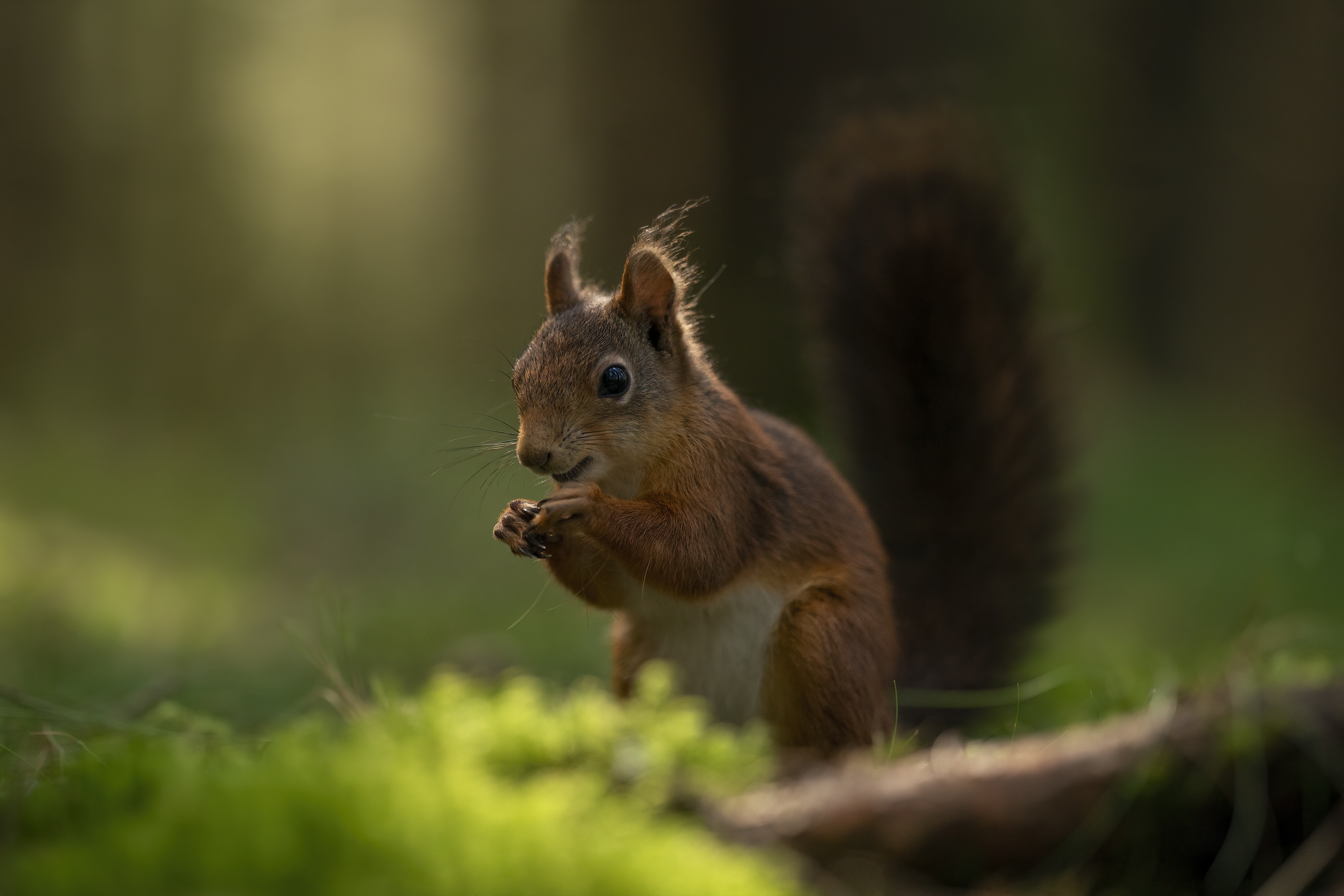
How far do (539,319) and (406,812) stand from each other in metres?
1.89

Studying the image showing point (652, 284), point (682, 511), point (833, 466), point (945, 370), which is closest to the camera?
point (682, 511)

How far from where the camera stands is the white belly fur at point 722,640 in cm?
220

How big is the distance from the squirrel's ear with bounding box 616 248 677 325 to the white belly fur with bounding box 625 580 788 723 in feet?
1.94

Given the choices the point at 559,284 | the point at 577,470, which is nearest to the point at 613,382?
the point at 577,470

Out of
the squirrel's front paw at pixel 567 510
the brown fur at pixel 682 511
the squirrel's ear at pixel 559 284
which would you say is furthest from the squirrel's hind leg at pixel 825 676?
the squirrel's ear at pixel 559 284

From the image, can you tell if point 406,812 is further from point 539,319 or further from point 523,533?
point 539,319

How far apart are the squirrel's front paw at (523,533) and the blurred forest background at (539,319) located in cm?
10

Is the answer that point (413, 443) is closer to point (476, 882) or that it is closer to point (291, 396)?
point (291, 396)

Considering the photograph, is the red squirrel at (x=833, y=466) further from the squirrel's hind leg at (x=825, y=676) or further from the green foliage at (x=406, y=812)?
the green foliage at (x=406, y=812)

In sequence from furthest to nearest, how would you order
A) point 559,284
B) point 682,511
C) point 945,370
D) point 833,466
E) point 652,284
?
point 945,370 → point 833,466 → point 559,284 → point 652,284 → point 682,511

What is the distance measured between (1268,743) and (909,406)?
172 cm

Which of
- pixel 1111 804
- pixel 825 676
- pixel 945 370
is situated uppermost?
pixel 945 370

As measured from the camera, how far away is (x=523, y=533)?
6.89 feet

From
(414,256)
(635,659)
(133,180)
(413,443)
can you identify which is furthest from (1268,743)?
(414,256)
